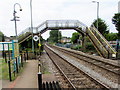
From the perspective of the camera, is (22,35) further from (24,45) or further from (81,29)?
(81,29)

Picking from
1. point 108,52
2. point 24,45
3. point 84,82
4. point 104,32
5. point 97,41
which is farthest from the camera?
point 104,32

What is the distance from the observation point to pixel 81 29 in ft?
75.6

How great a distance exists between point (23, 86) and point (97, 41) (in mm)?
14575

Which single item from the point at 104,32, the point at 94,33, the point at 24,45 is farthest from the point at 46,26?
the point at 104,32

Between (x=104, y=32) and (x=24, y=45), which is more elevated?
(x=104, y=32)

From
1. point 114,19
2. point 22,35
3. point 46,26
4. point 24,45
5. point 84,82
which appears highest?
point 114,19

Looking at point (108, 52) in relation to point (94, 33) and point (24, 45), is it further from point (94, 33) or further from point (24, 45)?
point (24, 45)

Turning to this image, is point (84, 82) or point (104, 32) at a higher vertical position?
point (104, 32)

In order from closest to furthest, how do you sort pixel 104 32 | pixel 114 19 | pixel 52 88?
1. pixel 52 88
2. pixel 104 32
3. pixel 114 19

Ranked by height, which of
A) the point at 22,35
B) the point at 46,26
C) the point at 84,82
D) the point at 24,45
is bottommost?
the point at 84,82

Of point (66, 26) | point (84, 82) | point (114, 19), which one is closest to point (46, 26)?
point (66, 26)

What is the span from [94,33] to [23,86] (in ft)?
57.0

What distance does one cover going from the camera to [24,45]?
2270cm

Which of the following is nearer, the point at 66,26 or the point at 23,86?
the point at 23,86
